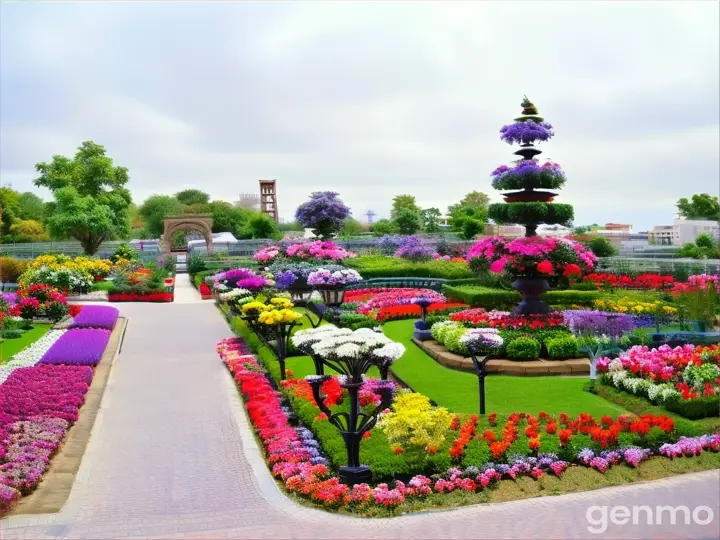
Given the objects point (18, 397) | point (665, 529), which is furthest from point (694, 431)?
point (18, 397)

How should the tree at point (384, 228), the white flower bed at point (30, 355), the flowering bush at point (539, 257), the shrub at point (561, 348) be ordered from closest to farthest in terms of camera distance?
the shrub at point (561, 348), the white flower bed at point (30, 355), the flowering bush at point (539, 257), the tree at point (384, 228)

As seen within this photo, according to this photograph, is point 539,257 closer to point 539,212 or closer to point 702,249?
point 539,212

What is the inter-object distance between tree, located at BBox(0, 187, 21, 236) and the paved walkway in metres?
48.8

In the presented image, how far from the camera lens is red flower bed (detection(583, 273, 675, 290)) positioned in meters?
21.6

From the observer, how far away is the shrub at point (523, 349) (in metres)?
12.5

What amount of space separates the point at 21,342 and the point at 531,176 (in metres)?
11.5

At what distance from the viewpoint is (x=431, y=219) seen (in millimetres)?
60719

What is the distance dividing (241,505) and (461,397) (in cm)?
444

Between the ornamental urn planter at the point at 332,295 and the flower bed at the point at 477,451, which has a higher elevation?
the ornamental urn planter at the point at 332,295

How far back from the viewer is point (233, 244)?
4159cm

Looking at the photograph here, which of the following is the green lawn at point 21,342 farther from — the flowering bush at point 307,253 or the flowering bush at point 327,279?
the flowering bush at point 307,253

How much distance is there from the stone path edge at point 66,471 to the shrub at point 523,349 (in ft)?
20.9

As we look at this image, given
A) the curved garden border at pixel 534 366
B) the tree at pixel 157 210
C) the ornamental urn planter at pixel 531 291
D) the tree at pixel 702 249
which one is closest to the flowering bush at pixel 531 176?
the ornamental urn planter at pixel 531 291

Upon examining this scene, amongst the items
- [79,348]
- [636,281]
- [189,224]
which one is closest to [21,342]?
[79,348]
